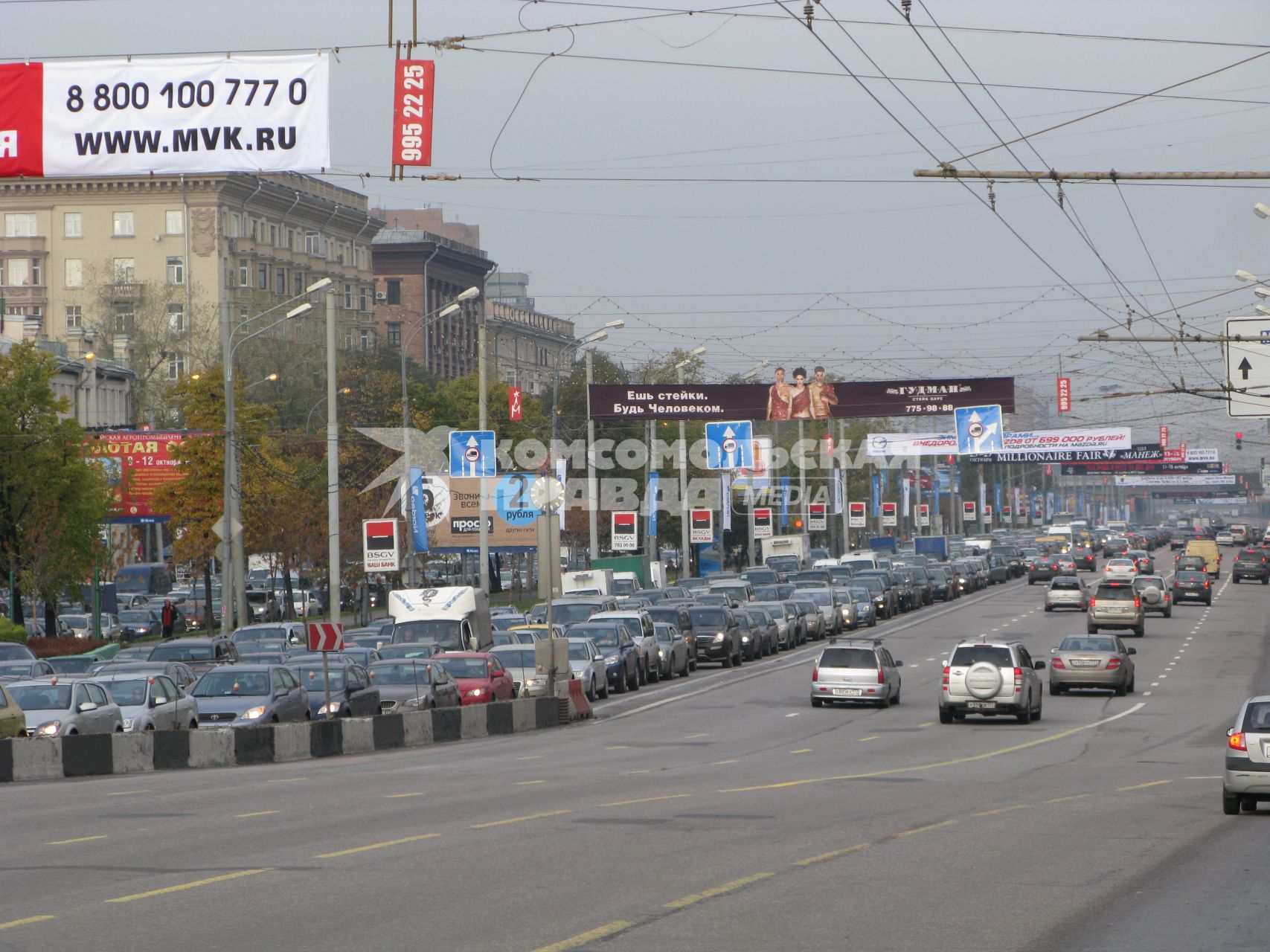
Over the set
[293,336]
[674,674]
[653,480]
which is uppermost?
[293,336]

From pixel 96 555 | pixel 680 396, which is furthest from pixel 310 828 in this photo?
pixel 680 396

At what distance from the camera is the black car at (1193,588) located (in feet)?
233

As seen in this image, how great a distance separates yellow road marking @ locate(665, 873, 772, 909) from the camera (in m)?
11.6

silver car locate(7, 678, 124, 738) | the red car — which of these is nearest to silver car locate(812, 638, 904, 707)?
the red car

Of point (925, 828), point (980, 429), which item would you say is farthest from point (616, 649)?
point (980, 429)

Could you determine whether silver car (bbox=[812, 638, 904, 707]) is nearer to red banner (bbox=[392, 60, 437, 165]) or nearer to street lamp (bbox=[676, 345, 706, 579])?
red banner (bbox=[392, 60, 437, 165])

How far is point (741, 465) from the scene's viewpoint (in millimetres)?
66000

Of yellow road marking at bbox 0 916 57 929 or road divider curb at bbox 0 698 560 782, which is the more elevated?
yellow road marking at bbox 0 916 57 929

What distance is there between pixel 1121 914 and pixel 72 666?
27706 mm

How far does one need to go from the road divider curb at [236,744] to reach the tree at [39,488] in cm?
2523

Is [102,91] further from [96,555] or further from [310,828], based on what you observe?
[96,555]

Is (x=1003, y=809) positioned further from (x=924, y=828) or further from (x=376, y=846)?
(x=376, y=846)

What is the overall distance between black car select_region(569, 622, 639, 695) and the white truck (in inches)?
92.3

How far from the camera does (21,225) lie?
104875mm
